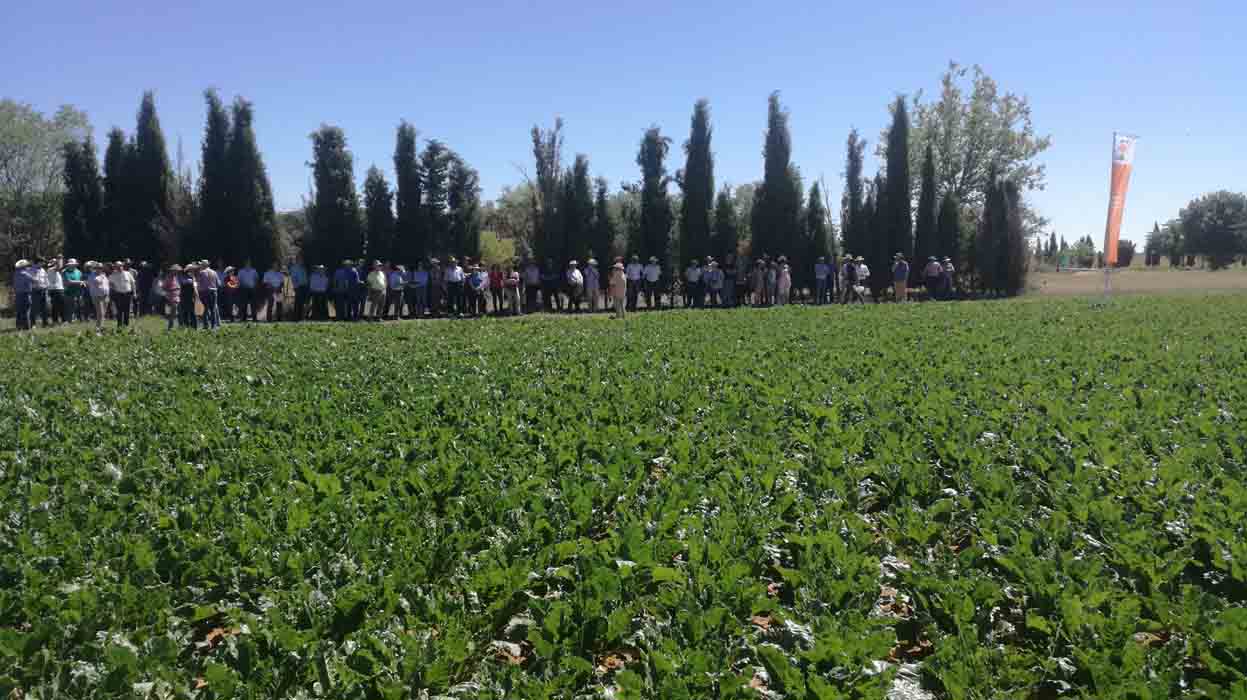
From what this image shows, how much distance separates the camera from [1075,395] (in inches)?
377

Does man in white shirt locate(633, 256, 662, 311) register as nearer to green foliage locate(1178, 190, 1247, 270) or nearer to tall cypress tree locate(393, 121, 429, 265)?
tall cypress tree locate(393, 121, 429, 265)

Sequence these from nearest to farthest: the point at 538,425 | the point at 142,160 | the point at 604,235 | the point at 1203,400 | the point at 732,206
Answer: the point at 538,425 < the point at 1203,400 < the point at 142,160 < the point at 604,235 < the point at 732,206

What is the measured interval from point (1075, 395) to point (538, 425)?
572cm

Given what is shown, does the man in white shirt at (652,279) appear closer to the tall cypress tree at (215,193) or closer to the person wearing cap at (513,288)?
the person wearing cap at (513,288)

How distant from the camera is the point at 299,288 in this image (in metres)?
24.8

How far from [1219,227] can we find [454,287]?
7264 cm

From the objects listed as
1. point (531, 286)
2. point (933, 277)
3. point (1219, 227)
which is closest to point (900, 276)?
point (933, 277)

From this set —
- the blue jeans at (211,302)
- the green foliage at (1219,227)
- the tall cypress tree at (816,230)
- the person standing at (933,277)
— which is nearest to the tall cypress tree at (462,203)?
the blue jeans at (211,302)

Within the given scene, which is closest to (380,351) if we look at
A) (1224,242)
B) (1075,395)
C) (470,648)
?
(1075,395)

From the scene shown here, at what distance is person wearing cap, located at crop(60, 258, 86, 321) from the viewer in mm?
21562

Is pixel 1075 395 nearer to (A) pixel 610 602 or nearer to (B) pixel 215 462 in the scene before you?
Answer: (A) pixel 610 602

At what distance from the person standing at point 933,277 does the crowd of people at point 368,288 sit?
81 millimetres

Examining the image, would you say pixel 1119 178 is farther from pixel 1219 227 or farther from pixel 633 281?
pixel 1219 227

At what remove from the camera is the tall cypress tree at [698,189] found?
107 ft
